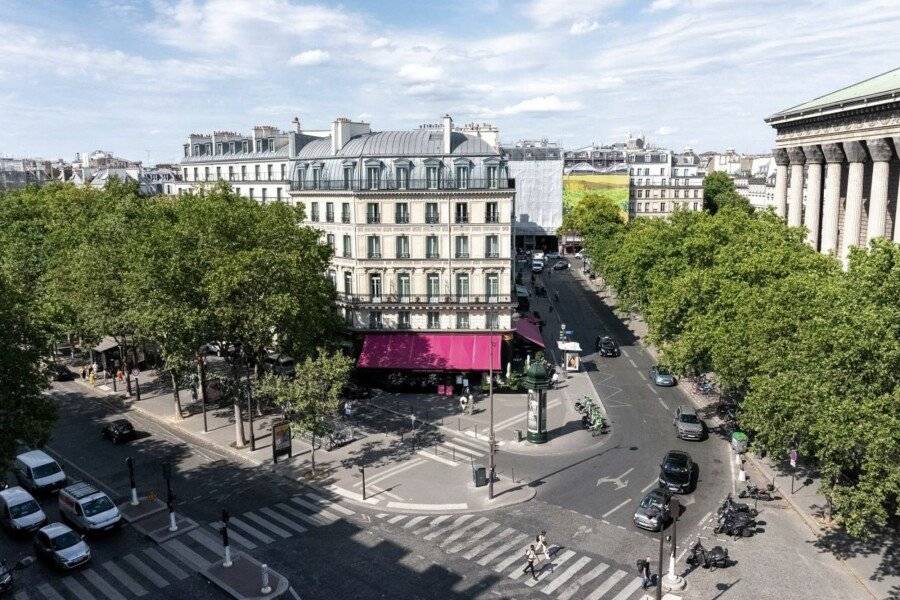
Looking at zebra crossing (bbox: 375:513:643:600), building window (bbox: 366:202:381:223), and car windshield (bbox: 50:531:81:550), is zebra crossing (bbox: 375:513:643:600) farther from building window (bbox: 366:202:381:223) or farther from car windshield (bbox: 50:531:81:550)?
building window (bbox: 366:202:381:223)

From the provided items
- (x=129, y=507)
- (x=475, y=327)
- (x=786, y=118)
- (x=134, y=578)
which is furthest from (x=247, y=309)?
(x=786, y=118)

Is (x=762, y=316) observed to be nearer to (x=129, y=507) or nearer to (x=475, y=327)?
(x=475, y=327)

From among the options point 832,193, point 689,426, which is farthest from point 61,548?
point 832,193

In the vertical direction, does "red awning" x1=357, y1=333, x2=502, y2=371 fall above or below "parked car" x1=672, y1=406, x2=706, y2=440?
above

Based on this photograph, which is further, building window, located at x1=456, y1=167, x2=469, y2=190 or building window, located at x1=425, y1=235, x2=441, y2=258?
building window, located at x1=425, y1=235, x2=441, y2=258

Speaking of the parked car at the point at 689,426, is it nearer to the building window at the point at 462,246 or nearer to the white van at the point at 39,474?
the building window at the point at 462,246

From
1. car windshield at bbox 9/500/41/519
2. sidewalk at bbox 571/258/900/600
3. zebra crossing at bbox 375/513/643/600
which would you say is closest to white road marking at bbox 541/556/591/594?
zebra crossing at bbox 375/513/643/600
